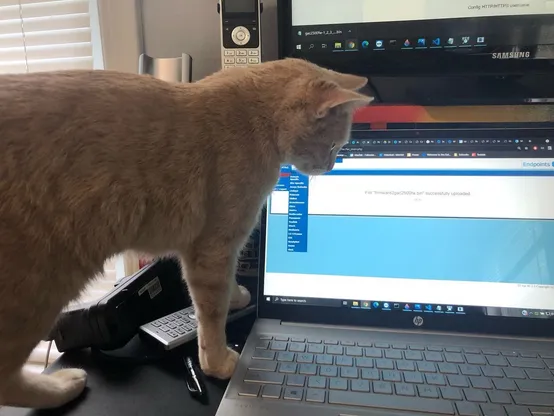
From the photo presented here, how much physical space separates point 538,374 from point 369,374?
0.24 metres

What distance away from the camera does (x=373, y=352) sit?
0.75 metres

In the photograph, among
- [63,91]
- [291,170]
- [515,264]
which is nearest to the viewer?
[63,91]

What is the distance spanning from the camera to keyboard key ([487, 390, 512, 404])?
64cm

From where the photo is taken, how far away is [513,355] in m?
0.74

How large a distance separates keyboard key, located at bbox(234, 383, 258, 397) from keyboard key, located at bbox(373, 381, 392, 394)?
0.52 ft

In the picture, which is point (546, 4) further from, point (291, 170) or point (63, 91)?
point (63, 91)

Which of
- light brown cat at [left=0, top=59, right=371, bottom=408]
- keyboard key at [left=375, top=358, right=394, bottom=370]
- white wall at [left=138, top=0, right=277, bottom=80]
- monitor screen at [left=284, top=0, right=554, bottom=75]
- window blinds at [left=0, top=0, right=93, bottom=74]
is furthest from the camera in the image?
window blinds at [left=0, top=0, right=93, bottom=74]

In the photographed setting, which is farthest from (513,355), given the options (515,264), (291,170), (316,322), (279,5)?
(279,5)

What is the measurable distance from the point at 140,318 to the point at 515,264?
63cm

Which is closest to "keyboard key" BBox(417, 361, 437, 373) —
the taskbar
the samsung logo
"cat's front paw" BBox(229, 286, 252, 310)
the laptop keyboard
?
the laptop keyboard

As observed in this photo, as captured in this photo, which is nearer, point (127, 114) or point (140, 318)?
point (127, 114)

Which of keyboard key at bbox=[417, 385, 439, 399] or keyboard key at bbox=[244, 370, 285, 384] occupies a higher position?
keyboard key at bbox=[417, 385, 439, 399]

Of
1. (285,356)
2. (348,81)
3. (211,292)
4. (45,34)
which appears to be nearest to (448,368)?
(285,356)

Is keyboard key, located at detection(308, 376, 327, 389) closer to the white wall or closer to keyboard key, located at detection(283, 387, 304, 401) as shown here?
keyboard key, located at detection(283, 387, 304, 401)
